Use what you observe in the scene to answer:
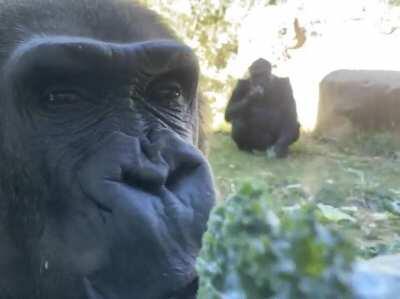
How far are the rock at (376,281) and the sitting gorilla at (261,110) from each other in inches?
369

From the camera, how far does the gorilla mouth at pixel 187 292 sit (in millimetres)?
1825

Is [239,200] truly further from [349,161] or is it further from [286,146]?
[286,146]

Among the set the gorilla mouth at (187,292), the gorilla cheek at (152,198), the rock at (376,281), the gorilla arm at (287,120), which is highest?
the rock at (376,281)

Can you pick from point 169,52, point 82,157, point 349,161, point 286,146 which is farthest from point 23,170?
point 286,146

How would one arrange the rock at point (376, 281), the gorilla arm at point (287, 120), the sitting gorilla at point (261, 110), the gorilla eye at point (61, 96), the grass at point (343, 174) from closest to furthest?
the rock at point (376, 281) → the gorilla eye at point (61, 96) → the grass at point (343, 174) → the gorilla arm at point (287, 120) → the sitting gorilla at point (261, 110)

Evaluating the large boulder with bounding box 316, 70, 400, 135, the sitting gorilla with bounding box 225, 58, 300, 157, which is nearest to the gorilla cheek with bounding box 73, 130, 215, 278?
the sitting gorilla with bounding box 225, 58, 300, 157

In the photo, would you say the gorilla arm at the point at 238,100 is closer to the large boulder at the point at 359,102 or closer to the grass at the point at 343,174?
the grass at the point at 343,174

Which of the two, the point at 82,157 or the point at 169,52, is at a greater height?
the point at 169,52

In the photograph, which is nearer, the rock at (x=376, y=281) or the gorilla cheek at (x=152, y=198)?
the rock at (x=376, y=281)

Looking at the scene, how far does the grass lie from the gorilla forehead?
1340 millimetres

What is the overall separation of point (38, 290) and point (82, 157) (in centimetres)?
38

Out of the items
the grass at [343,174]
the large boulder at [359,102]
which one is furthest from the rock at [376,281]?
the large boulder at [359,102]

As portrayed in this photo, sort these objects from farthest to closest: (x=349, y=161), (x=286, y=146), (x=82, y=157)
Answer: (x=286, y=146) → (x=349, y=161) → (x=82, y=157)

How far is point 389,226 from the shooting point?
4734 mm
